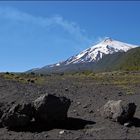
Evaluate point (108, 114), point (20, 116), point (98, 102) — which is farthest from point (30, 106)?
point (98, 102)

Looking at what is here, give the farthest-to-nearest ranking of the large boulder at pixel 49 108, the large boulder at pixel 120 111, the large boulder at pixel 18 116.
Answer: the large boulder at pixel 120 111
the large boulder at pixel 49 108
the large boulder at pixel 18 116

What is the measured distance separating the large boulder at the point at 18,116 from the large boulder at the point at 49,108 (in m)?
0.37

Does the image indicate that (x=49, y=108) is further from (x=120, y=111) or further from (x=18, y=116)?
(x=120, y=111)

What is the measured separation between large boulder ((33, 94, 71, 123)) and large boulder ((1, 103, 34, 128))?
1.20 feet

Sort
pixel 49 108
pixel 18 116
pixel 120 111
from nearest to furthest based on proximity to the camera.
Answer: pixel 18 116 → pixel 49 108 → pixel 120 111

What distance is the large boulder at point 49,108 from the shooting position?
19.5 meters

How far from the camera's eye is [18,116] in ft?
62.4

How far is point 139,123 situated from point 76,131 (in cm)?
322

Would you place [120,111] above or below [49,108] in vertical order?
below

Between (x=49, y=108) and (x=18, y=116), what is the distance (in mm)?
1390

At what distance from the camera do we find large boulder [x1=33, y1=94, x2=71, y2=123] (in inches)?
768


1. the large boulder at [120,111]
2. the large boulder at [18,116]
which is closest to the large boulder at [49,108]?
the large boulder at [18,116]

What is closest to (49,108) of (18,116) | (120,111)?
(18,116)

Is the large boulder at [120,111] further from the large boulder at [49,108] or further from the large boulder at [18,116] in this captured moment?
the large boulder at [18,116]
